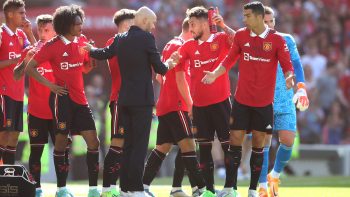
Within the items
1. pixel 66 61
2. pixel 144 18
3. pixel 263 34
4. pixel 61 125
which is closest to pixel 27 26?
pixel 66 61

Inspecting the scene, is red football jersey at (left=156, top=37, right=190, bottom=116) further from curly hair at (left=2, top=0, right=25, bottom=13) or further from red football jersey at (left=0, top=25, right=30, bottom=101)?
curly hair at (left=2, top=0, right=25, bottom=13)

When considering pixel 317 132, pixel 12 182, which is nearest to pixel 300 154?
pixel 317 132

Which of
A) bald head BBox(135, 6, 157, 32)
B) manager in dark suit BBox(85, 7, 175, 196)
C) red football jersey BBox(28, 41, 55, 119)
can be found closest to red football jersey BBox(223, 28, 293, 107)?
manager in dark suit BBox(85, 7, 175, 196)

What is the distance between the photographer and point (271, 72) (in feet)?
44.1

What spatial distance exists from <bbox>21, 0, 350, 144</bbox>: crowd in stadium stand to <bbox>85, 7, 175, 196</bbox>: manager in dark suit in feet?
35.4

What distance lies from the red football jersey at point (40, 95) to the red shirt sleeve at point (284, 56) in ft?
10.2

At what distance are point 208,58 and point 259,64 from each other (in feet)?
3.31

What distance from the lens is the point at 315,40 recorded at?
2792 cm

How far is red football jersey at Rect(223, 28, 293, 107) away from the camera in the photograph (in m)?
13.4

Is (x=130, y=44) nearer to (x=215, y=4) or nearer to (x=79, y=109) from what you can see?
(x=79, y=109)

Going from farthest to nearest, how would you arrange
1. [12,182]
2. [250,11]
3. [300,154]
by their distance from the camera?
[300,154] < [250,11] < [12,182]

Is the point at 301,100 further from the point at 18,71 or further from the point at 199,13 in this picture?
the point at 18,71

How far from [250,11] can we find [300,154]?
421 inches

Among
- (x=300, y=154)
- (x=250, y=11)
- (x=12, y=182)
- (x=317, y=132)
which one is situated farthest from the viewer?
(x=317, y=132)
